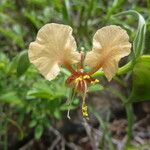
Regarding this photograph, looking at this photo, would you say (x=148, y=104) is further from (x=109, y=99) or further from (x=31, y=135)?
(x=31, y=135)

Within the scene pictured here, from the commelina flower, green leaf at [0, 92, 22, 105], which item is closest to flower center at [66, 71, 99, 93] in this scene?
the commelina flower

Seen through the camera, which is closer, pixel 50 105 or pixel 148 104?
pixel 50 105

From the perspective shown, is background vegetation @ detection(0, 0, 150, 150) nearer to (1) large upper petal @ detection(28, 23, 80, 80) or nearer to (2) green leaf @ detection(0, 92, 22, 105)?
(2) green leaf @ detection(0, 92, 22, 105)

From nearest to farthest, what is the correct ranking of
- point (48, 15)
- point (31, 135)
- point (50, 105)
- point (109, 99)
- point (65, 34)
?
point (65, 34) → point (50, 105) → point (48, 15) → point (31, 135) → point (109, 99)

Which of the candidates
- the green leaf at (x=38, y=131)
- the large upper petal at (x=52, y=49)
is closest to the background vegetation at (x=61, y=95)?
the green leaf at (x=38, y=131)

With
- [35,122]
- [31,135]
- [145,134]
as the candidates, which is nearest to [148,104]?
[145,134]

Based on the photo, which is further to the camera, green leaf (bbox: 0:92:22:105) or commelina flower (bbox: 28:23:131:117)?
green leaf (bbox: 0:92:22:105)

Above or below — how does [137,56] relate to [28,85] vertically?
above

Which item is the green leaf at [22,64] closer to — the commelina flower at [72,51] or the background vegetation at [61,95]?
the background vegetation at [61,95]

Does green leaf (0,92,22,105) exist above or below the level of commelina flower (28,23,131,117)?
below
